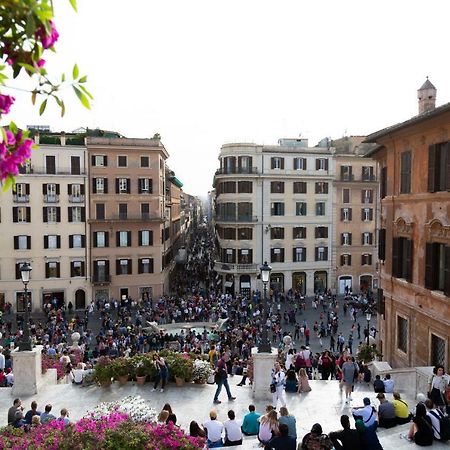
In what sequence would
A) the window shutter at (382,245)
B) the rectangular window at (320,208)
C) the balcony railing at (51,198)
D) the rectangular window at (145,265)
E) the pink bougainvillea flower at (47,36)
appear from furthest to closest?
the rectangular window at (320,208)
the rectangular window at (145,265)
the balcony railing at (51,198)
the window shutter at (382,245)
the pink bougainvillea flower at (47,36)

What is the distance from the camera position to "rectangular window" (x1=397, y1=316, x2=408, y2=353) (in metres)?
20.5

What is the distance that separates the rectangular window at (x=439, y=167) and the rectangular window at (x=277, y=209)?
33479mm

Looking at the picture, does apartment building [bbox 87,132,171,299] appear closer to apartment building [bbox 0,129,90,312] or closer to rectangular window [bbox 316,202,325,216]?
apartment building [bbox 0,129,90,312]

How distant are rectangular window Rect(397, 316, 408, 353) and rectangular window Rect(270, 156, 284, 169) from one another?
31313 millimetres

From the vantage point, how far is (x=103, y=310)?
138 feet

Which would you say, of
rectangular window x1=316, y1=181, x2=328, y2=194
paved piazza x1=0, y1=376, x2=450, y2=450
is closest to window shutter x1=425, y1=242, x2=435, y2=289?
paved piazza x1=0, y1=376, x2=450, y2=450

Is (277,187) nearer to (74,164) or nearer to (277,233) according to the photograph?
(277,233)

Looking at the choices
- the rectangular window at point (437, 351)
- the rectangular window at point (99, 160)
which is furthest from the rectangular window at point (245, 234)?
the rectangular window at point (437, 351)

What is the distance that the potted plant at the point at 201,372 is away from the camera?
656 inches

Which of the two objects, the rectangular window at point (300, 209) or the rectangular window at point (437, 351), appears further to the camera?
the rectangular window at point (300, 209)

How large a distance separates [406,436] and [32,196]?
1536 inches

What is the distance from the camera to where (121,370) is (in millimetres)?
16625

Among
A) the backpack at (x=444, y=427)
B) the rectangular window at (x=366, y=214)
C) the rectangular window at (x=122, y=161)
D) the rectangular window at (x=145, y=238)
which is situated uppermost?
the rectangular window at (x=122, y=161)

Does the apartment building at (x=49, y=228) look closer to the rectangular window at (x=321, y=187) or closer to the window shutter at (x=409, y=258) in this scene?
the rectangular window at (x=321, y=187)
